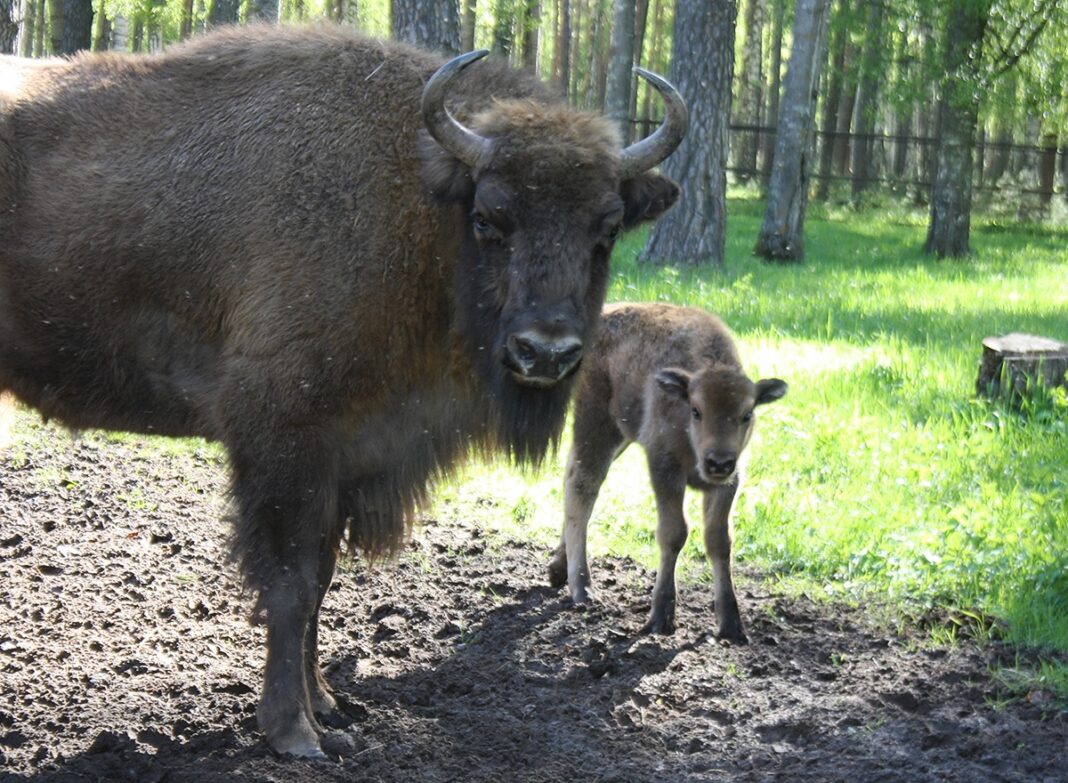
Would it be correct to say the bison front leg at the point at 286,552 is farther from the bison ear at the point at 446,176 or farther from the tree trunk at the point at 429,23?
the tree trunk at the point at 429,23

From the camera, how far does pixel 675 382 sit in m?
5.85

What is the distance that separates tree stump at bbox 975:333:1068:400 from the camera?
8.90 meters

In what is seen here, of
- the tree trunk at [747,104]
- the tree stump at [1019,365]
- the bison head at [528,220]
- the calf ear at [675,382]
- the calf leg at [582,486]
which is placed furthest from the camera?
the tree trunk at [747,104]

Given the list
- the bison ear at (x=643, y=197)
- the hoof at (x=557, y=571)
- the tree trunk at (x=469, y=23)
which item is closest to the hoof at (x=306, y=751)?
the hoof at (x=557, y=571)

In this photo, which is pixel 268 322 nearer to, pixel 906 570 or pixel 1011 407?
pixel 906 570

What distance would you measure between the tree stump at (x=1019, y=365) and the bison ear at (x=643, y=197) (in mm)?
4893

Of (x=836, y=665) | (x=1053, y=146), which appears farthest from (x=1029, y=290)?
(x=1053, y=146)

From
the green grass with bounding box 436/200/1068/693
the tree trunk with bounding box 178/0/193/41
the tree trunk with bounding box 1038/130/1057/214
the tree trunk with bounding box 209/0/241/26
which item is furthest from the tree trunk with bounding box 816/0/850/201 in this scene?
the green grass with bounding box 436/200/1068/693

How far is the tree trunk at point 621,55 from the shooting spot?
2106 cm

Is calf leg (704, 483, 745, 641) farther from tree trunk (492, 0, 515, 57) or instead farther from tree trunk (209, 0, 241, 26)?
tree trunk (492, 0, 515, 57)

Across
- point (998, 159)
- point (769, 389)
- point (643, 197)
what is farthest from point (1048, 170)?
point (643, 197)

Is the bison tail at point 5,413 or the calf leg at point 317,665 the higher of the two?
the bison tail at point 5,413

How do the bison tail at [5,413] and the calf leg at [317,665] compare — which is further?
the bison tail at [5,413]

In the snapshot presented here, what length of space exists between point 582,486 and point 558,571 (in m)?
0.45
